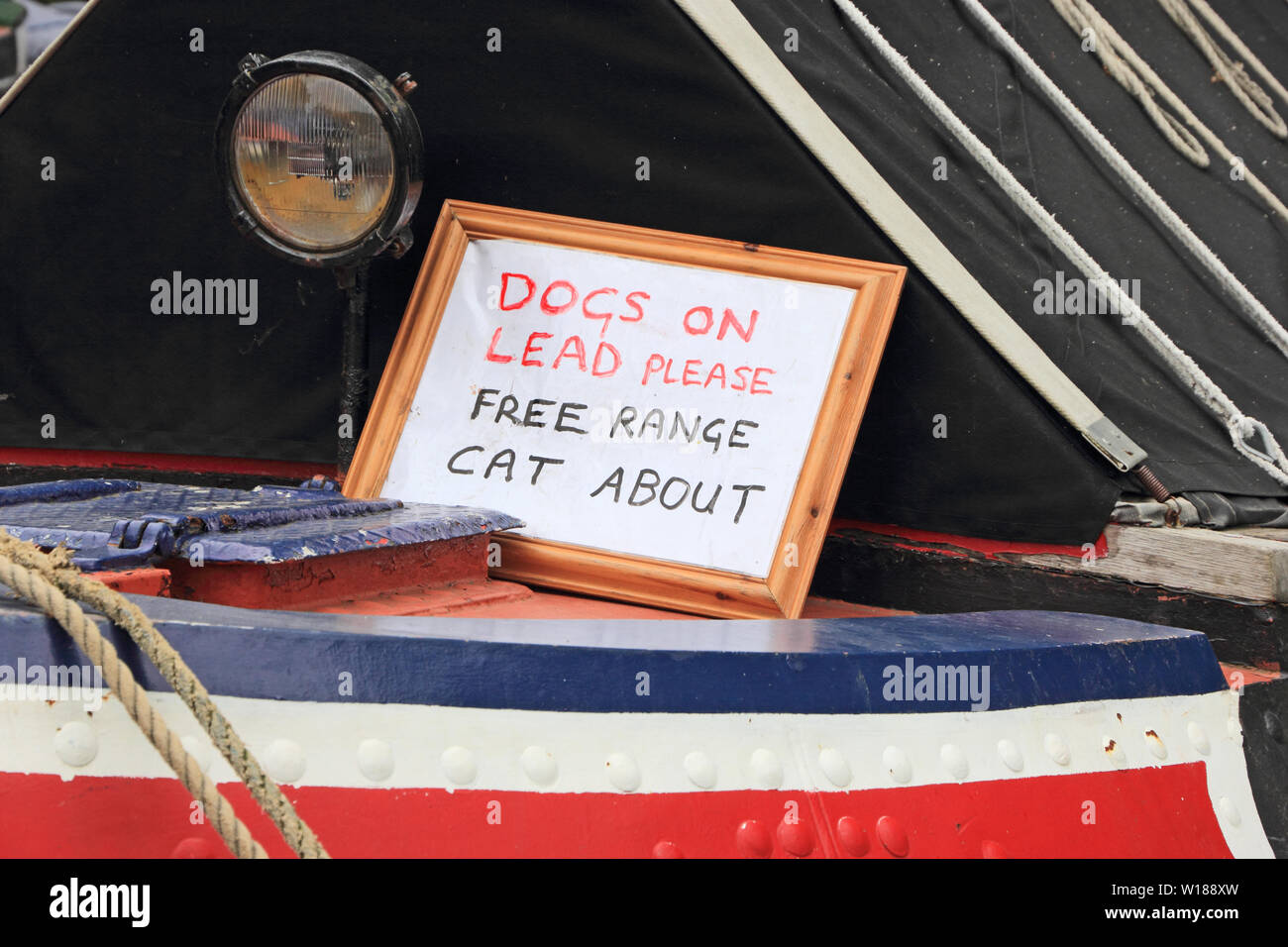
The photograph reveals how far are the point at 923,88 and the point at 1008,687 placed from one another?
1384 mm

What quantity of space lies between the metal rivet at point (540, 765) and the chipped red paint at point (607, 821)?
0.6 inches

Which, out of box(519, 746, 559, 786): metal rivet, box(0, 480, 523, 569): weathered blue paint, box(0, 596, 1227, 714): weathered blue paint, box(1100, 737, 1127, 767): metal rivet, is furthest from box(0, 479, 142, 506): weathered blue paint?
box(1100, 737, 1127, 767): metal rivet

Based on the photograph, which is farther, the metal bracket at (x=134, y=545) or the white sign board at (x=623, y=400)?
the white sign board at (x=623, y=400)

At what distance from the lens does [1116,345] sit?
228 cm

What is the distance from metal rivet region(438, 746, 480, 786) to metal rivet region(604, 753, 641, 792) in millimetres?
130

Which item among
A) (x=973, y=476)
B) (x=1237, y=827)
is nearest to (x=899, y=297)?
(x=973, y=476)

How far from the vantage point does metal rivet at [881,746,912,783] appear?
140 cm

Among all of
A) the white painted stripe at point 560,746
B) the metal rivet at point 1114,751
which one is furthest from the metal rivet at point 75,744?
the metal rivet at point 1114,751

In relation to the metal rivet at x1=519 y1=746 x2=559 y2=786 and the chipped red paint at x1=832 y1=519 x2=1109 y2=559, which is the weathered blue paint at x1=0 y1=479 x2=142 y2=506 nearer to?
the metal rivet at x1=519 y1=746 x2=559 y2=786

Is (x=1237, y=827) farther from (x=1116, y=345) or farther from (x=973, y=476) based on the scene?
(x=1116, y=345)

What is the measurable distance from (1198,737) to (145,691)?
3.91 ft

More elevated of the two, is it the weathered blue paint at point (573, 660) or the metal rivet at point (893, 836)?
the weathered blue paint at point (573, 660)

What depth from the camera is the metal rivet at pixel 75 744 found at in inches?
49.4

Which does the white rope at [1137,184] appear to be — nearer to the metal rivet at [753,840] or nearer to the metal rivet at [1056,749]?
the metal rivet at [1056,749]
